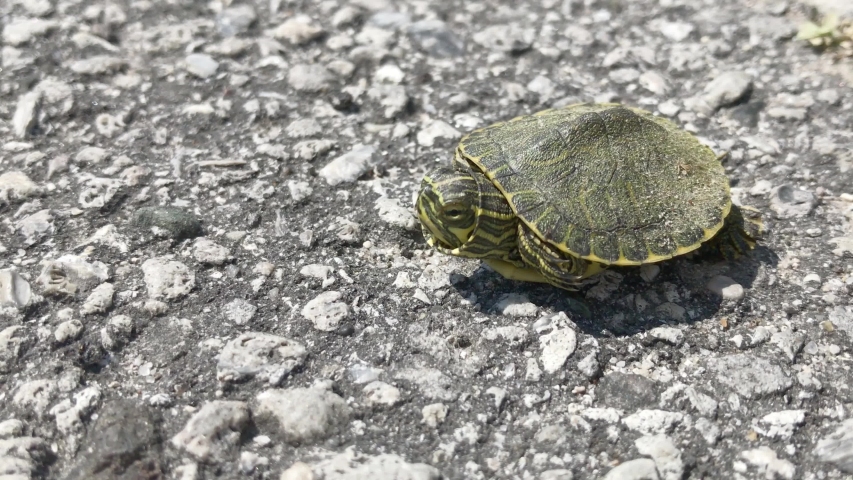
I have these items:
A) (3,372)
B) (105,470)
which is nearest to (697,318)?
(105,470)

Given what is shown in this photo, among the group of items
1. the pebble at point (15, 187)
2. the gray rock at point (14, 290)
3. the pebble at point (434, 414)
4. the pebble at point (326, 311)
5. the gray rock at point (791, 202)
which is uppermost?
the gray rock at point (791, 202)

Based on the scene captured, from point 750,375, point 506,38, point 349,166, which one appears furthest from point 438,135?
point 750,375

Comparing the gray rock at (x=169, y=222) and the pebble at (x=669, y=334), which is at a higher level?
the gray rock at (x=169, y=222)

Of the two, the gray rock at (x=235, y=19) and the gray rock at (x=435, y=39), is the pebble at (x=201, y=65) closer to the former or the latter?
the gray rock at (x=235, y=19)

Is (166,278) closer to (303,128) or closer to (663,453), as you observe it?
(303,128)

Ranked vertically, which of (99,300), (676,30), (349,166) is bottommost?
(99,300)

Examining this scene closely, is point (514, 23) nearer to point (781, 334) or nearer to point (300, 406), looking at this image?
point (781, 334)

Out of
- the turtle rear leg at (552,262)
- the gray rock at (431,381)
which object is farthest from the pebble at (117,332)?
the turtle rear leg at (552,262)

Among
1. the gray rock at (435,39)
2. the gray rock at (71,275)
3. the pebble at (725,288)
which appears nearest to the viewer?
the gray rock at (71,275)
